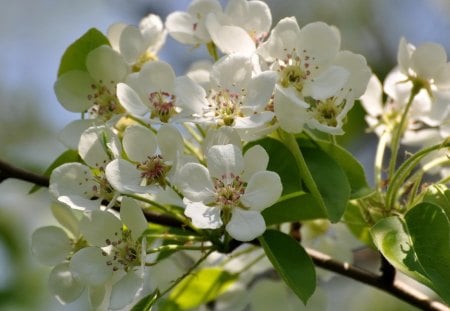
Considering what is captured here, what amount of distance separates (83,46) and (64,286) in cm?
47

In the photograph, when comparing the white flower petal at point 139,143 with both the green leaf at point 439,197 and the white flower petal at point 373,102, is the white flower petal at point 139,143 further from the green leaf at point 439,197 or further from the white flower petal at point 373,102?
the white flower petal at point 373,102

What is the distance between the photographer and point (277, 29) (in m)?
1.52

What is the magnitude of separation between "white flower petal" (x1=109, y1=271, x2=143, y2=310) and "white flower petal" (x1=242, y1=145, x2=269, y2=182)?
25 centimetres

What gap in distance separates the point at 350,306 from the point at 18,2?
2.93 m

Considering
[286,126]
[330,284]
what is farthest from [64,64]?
[330,284]

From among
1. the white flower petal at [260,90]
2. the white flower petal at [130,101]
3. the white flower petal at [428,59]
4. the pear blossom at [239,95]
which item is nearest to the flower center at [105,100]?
the white flower petal at [130,101]

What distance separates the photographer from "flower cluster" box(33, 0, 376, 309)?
1.40 m

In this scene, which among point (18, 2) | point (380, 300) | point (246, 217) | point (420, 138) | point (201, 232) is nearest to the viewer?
point (246, 217)

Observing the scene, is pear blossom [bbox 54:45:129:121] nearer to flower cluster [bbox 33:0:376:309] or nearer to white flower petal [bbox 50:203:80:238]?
flower cluster [bbox 33:0:376:309]

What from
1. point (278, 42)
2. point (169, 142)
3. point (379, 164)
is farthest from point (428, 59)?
point (169, 142)

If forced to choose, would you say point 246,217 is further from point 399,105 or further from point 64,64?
point 399,105

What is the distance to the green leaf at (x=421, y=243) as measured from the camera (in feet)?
4.43

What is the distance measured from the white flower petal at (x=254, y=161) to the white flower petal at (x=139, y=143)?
0.56 ft

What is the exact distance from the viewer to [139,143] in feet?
4.90
